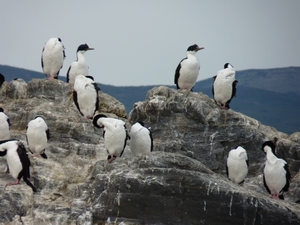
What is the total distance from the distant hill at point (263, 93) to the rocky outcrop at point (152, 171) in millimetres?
100875

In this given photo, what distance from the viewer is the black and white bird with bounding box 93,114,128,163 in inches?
816

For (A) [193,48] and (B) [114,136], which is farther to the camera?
(A) [193,48]

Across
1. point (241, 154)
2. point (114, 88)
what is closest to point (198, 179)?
point (241, 154)

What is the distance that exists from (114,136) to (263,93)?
432 feet

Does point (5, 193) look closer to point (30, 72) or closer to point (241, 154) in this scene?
point (241, 154)

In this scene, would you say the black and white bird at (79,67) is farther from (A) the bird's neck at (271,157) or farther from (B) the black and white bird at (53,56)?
(A) the bird's neck at (271,157)

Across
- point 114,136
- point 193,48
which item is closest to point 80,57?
point 193,48

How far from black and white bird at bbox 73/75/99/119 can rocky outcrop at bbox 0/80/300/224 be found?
356 mm

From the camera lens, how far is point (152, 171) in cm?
1811

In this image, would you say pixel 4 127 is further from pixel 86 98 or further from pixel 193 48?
pixel 193 48

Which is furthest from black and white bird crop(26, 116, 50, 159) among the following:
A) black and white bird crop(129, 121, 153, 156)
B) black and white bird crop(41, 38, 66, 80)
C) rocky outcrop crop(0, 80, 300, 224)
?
black and white bird crop(41, 38, 66, 80)

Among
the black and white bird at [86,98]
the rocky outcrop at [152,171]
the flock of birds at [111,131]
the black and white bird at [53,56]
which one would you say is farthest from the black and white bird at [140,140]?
the black and white bird at [53,56]

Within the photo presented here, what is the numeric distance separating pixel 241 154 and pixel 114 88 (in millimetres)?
123160

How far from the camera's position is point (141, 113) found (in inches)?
957
